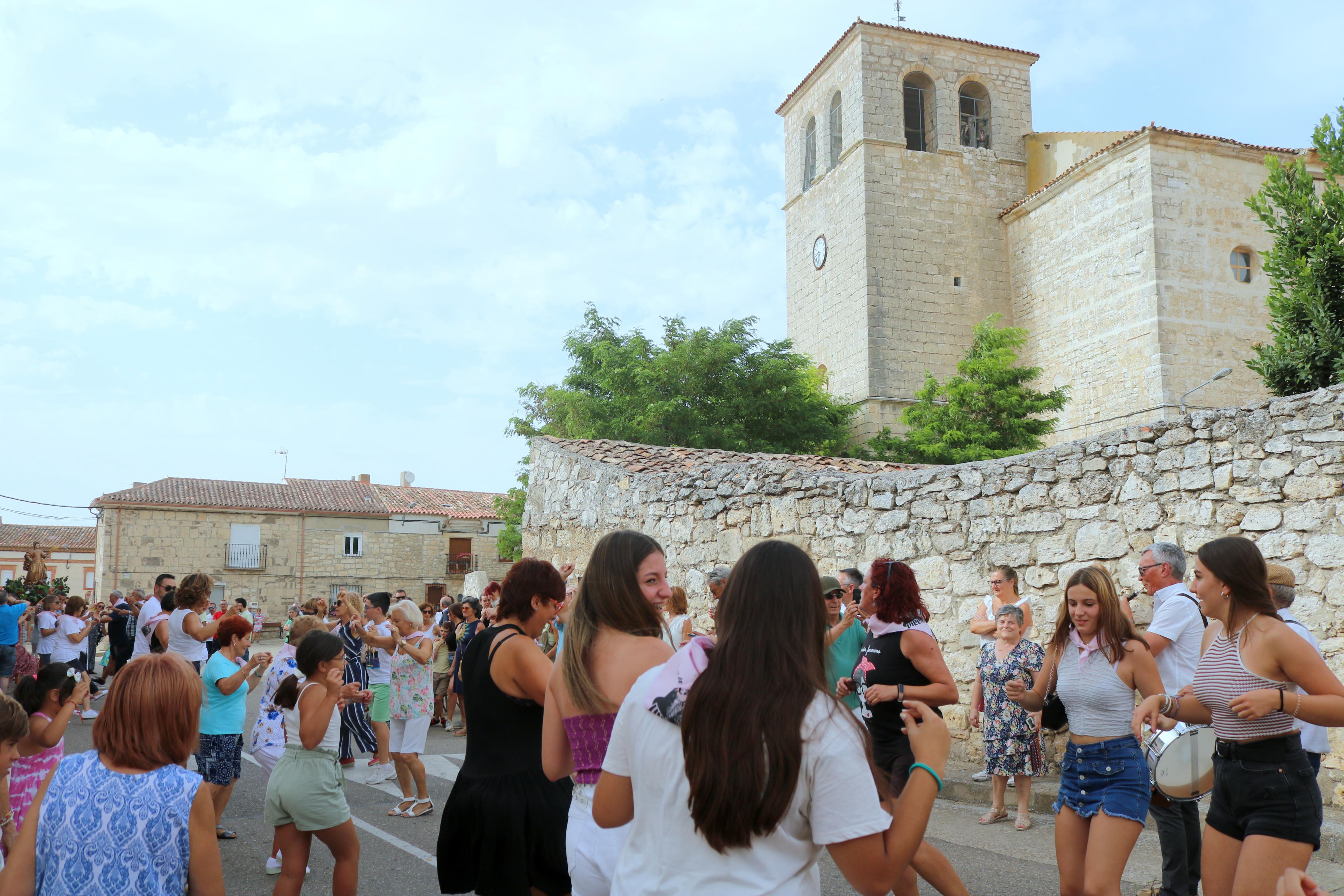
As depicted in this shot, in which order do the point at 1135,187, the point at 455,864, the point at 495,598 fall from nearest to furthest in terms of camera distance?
1. the point at 455,864
2. the point at 495,598
3. the point at 1135,187

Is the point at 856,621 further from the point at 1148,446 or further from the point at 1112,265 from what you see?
the point at 1112,265

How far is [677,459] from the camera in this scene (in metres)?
14.1

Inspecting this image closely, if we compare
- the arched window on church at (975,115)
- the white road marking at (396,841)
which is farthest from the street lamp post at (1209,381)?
the white road marking at (396,841)

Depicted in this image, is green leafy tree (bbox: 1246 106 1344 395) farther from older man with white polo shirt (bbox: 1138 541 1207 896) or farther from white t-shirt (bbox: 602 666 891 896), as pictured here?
white t-shirt (bbox: 602 666 891 896)

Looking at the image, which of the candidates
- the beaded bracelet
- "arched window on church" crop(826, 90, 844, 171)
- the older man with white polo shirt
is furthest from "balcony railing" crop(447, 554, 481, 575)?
the beaded bracelet

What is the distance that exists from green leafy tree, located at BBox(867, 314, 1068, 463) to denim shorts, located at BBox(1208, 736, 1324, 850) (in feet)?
59.6

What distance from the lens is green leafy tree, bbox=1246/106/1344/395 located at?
1146cm

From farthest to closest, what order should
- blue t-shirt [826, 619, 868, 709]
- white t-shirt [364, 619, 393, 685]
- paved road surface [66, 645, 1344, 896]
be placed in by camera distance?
1. white t-shirt [364, 619, 393, 685]
2. blue t-shirt [826, 619, 868, 709]
3. paved road surface [66, 645, 1344, 896]

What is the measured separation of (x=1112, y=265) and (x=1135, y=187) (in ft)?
6.56

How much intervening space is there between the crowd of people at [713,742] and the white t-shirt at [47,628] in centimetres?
725

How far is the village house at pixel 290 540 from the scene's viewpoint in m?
36.9

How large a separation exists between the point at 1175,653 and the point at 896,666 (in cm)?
146

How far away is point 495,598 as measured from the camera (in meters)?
8.72

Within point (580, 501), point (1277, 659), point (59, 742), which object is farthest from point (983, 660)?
point (580, 501)
